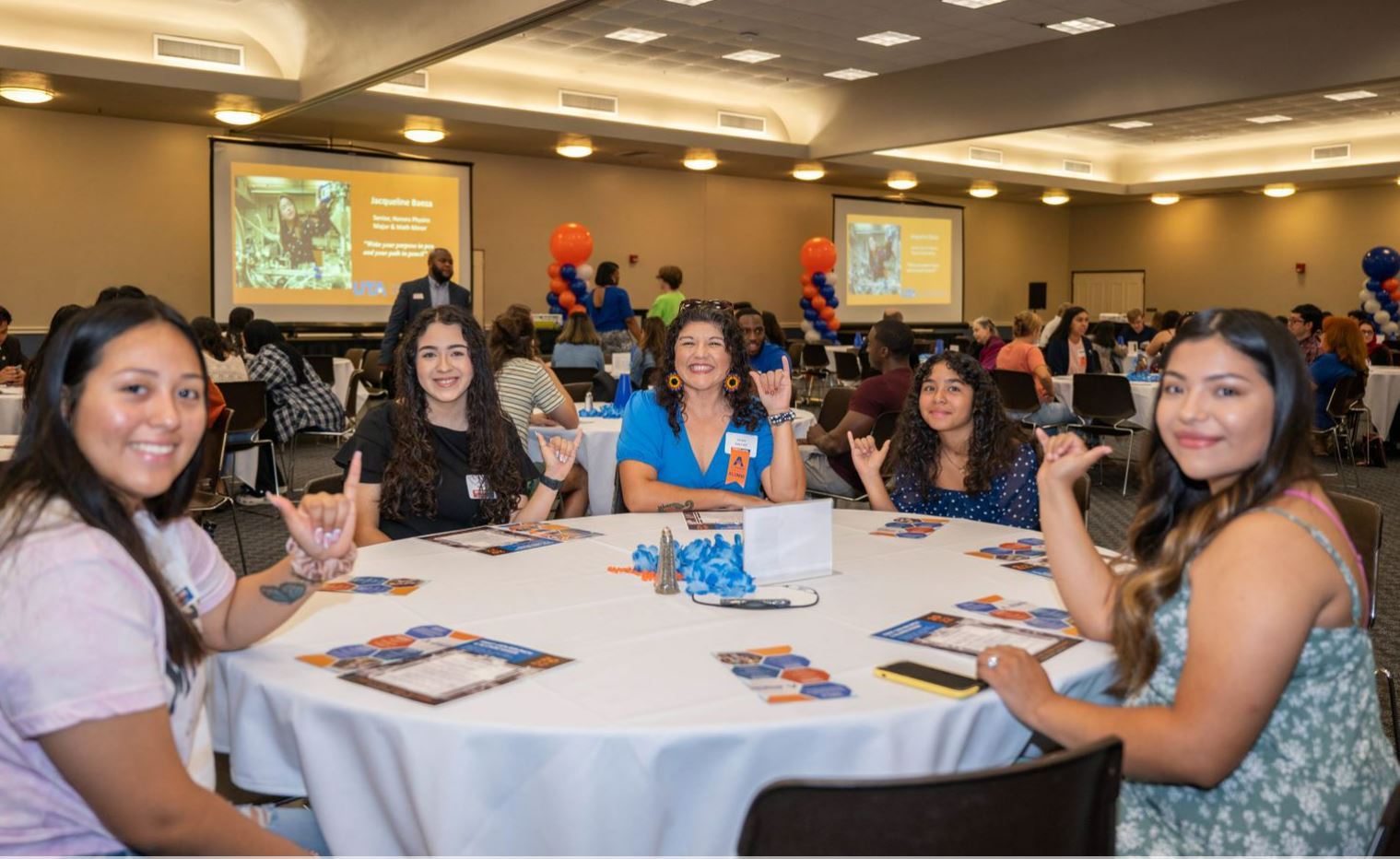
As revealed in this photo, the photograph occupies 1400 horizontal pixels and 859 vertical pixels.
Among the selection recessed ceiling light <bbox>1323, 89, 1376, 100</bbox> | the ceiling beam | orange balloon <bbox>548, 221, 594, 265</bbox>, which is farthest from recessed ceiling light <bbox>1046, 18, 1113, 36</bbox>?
orange balloon <bbox>548, 221, 594, 265</bbox>

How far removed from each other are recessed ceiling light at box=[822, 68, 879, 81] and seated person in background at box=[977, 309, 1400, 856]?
10791 mm

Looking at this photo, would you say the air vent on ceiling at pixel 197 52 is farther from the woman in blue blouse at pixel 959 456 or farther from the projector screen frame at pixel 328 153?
the woman in blue blouse at pixel 959 456

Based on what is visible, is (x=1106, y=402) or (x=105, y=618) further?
(x=1106, y=402)

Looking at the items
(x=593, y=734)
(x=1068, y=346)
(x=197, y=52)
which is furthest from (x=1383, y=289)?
(x=593, y=734)

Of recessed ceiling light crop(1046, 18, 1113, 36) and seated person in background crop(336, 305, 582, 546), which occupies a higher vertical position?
recessed ceiling light crop(1046, 18, 1113, 36)

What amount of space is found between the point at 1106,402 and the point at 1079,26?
380 centimetres

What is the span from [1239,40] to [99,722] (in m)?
10.2

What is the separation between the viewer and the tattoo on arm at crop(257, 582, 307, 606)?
175cm

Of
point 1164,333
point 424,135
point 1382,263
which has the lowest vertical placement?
point 1164,333

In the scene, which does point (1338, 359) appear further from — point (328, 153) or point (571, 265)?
point (328, 153)

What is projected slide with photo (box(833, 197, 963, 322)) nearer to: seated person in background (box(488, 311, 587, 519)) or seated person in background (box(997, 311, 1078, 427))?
seated person in background (box(997, 311, 1078, 427))

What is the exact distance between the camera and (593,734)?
1.43m

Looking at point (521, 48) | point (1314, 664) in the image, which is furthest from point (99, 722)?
point (521, 48)

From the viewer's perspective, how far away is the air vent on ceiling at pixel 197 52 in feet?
31.0
